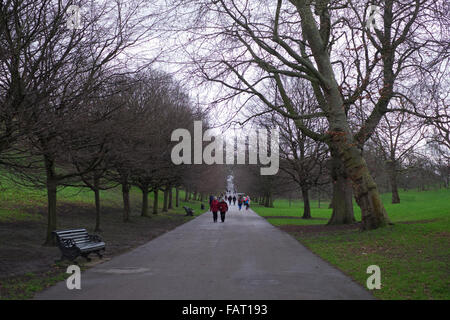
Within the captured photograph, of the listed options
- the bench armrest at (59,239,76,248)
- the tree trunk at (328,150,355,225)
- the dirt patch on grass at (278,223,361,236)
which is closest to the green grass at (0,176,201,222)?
the bench armrest at (59,239,76,248)

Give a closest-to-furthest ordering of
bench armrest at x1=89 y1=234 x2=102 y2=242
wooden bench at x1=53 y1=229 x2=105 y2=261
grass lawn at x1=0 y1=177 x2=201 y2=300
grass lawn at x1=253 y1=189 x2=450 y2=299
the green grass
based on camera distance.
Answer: grass lawn at x1=253 y1=189 x2=450 y2=299 → grass lawn at x1=0 y1=177 x2=201 y2=300 → wooden bench at x1=53 y1=229 x2=105 y2=261 → bench armrest at x1=89 y1=234 x2=102 y2=242 → the green grass

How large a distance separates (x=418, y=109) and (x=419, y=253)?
22.9 feet

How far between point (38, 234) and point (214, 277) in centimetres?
1039

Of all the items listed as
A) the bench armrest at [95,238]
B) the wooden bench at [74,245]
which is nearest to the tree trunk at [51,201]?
the bench armrest at [95,238]

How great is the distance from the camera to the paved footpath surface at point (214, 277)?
6.91m

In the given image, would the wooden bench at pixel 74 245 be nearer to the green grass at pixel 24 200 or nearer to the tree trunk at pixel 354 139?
the green grass at pixel 24 200

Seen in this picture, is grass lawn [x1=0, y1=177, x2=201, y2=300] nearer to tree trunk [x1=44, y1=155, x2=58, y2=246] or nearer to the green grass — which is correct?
the green grass

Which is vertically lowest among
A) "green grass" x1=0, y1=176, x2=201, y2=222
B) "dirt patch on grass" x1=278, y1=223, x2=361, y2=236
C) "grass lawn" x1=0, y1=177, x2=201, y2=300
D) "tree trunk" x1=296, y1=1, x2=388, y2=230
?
"dirt patch on grass" x1=278, y1=223, x2=361, y2=236

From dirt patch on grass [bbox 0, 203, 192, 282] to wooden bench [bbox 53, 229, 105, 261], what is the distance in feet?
1.57

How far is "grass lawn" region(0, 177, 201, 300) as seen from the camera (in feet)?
27.4

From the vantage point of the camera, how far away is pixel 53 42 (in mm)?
9148

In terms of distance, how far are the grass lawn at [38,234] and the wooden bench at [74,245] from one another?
0.25m

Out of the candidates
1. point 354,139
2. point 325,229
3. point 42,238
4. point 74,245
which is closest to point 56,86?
point 74,245
